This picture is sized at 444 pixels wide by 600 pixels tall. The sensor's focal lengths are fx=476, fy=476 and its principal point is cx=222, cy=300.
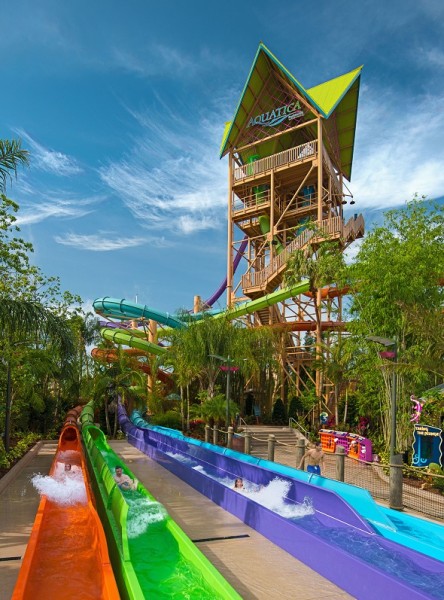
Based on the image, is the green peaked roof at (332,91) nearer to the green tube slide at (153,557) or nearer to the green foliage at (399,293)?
the green foliage at (399,293)

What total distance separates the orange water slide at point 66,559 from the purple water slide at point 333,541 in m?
2.75

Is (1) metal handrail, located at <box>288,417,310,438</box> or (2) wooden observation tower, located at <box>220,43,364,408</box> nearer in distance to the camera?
(1) metal handrail, located at <box>288,417,310,438</box>

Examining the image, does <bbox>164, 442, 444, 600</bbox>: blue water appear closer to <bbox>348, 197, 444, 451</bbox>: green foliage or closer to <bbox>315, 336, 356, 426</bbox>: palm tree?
<bbox>348, 197, 444, 451</bbox>: green foliage

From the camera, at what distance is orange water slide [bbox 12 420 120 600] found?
496 cm

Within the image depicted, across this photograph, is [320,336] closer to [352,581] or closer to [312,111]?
[312,111]

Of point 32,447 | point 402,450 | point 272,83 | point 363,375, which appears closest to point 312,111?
point 272,83

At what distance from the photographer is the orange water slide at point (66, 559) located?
4.96m

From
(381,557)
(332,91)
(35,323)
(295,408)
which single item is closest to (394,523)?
(381,557)

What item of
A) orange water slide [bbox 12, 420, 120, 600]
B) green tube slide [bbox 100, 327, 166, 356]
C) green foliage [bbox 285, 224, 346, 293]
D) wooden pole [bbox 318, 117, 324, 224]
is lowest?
orange water slide [bbox 12, 420, 120, 600]

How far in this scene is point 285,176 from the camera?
99.0 feet

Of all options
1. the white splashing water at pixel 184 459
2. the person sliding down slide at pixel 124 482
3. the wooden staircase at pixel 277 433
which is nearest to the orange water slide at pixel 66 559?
the person sliding down slide at pixel 124 482

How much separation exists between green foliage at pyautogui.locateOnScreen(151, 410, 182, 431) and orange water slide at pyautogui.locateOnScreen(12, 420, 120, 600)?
1383cm

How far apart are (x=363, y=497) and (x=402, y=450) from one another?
6.04 meters

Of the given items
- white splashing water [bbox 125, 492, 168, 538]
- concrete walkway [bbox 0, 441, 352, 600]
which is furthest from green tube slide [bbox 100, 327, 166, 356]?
white splashing water [bbox 125, 492, 168, 538]
